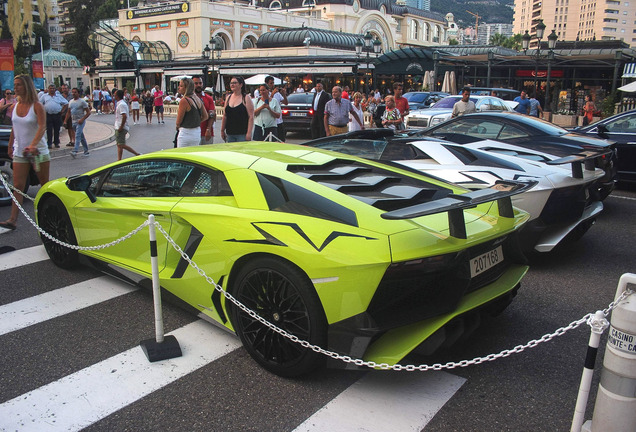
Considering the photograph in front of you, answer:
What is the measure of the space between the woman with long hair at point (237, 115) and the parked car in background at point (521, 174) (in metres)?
2.87

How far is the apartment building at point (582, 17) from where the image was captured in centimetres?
16912

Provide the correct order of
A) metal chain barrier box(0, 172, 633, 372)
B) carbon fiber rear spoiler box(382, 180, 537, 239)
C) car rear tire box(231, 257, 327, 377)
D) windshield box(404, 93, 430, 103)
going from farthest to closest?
windshield box(404, 93, 430, 103), car rear tire box(231, 257, 327, 377), carbon fiber rear spoiler box(382, 180, 537, 239), metal chain barrier box(0, 172, 633, 372)

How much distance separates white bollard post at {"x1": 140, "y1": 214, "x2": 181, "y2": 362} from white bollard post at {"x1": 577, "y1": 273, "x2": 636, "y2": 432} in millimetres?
2631

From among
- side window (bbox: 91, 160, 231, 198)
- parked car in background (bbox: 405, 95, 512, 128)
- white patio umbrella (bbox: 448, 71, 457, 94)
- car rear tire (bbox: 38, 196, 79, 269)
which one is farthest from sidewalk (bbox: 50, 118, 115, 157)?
white patio umbrella (bbox: 448, 71, 457, 94)

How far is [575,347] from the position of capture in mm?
3971

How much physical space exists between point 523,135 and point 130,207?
6.04m

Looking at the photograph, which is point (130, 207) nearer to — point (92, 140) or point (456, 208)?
point (456, 208)

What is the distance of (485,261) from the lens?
138 inches

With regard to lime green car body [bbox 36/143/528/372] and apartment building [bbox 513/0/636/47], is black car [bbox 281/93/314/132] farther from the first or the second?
apartment building [bbox 513/0/636/47]

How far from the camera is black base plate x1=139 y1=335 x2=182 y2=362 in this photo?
3.76 metres

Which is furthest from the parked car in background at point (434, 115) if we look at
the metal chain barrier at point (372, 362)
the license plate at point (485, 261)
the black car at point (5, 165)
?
the metal chain barrier at point (372, 362)

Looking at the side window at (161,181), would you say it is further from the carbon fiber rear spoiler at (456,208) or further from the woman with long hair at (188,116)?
the woman with long hair at (188,116)

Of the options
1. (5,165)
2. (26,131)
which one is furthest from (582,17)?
(26,131)

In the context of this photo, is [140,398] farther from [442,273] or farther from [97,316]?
[442,273]
